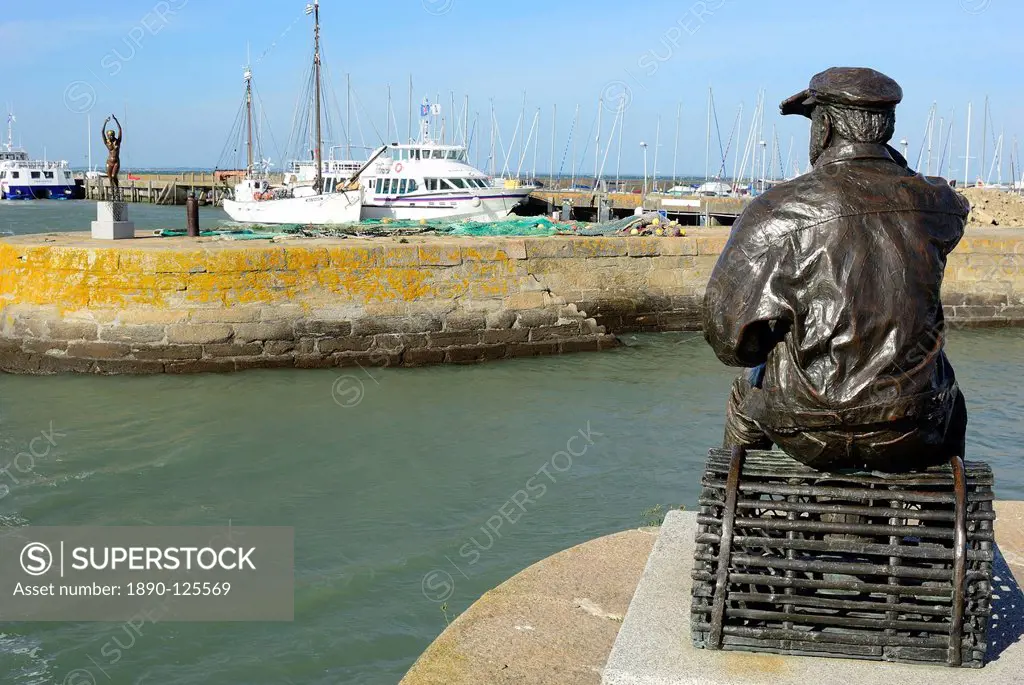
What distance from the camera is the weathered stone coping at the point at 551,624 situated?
3.65 meters

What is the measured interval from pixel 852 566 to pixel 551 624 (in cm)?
138

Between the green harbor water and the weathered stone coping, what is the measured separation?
1286mm

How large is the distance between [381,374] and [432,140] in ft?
74.0

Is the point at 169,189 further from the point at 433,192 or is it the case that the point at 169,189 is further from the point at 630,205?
the point at 433,192

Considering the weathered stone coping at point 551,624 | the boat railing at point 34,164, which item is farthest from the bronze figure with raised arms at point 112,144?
the boat railing at point 34,164

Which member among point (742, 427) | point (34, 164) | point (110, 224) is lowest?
point (742, 427)

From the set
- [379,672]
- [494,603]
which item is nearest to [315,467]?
[379,672]

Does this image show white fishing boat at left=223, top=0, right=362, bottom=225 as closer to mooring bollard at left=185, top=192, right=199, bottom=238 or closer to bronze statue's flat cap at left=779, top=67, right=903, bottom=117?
mooring bollard at left=185, top=192, right=199, bottom=238

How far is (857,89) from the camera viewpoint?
10.5ft

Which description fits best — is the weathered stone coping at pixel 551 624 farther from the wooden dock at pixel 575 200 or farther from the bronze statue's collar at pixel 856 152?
the wooden dock at pixel 575 200

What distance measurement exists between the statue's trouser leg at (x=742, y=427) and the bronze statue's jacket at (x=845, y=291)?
0.28 meters

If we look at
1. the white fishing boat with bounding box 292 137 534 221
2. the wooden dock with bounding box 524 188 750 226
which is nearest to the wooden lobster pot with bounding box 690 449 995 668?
the wooden dock with bounding box 524 188 750 226

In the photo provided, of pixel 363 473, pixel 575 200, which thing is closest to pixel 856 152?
pixel 363 473

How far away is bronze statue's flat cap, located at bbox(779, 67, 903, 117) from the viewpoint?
3.18 meters
